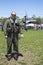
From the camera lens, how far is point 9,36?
447 inches

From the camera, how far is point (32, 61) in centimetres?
1202

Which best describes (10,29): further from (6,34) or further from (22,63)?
(22,63)

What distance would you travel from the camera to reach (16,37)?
37.4 ft

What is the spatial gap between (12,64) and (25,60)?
51.5 inches

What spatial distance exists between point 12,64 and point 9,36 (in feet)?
3.98

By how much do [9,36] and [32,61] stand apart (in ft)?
5.51

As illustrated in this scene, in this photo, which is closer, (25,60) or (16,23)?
(16,23)

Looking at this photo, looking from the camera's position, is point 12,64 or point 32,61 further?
point 32,61

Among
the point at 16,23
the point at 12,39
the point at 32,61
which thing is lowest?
the point at 32,61

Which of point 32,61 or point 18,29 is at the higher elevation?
point 18,29

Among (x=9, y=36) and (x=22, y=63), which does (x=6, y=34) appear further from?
(x=22, y=63)

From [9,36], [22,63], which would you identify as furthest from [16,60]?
[9,36]

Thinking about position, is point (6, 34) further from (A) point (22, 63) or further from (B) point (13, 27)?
(A) point (22, 63)

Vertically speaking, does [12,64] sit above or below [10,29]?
below
